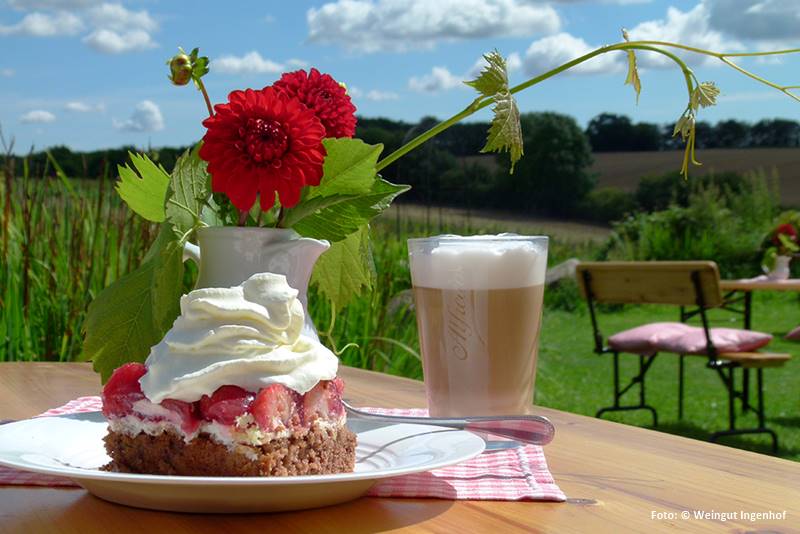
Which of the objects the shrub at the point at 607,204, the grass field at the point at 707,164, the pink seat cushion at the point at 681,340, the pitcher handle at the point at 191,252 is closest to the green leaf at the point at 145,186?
the pitcher handle at the point at 191,252

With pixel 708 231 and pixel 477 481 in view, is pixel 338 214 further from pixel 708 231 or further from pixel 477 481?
pixel 708 231

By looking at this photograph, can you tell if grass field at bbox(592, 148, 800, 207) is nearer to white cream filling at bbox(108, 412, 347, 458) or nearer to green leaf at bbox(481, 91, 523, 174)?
green leaf at bbox(481, 91, 523, 174)

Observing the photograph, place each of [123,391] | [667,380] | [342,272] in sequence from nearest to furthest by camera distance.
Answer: [123,391] < [342,272] < [667,380]

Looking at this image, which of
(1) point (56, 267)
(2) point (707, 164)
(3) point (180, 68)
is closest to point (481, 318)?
(3) point (180, 68)

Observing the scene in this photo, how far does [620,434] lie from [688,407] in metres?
4.72

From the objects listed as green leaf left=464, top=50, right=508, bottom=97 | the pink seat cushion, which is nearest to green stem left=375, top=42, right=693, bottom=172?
green leaf left=464, top=50, right=508, bottom=97

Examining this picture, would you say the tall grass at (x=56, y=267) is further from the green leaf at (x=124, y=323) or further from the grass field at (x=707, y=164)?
the grass field at (x=707, y=164)

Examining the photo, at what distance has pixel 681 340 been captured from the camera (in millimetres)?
4383

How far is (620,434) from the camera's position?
1075 millimetres

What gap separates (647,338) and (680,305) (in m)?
0.23

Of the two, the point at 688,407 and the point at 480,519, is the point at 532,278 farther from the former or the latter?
the point at 688,407

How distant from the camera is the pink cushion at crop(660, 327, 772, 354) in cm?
430

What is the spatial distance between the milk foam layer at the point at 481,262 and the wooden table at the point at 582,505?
0.19 meters

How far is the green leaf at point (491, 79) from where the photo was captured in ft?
2.90
